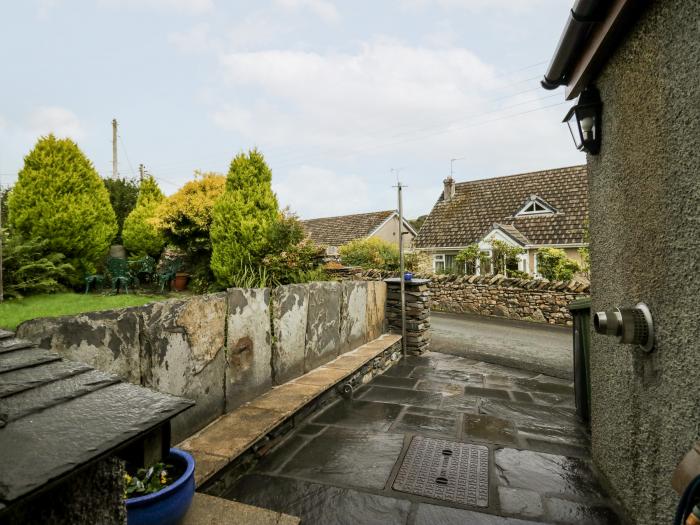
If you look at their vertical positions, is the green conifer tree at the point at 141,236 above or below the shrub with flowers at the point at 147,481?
above

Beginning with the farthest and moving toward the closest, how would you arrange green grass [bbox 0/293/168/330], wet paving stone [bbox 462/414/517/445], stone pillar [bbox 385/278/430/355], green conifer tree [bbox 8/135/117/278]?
green conifer tree [bbox 8/135/117/278] < stone pillar [bbox 385/278/430/355] < green grass [bbox 0/293/168/330] < wet paving stone [bbox 462/414/517/445]

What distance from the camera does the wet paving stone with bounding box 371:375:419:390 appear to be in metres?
4.96

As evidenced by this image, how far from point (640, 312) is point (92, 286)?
436 inches

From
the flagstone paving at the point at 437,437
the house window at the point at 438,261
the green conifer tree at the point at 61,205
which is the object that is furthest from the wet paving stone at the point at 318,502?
the house window at the point at 438,261

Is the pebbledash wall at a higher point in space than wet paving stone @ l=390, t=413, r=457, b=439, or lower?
higher

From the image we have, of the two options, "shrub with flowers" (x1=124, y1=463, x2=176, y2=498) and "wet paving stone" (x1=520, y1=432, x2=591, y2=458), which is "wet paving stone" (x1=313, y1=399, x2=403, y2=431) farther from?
"shrub with flowers" (x1=124, y1=463, x2=176, y2=498)

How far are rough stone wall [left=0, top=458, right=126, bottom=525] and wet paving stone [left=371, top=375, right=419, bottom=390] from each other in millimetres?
3972

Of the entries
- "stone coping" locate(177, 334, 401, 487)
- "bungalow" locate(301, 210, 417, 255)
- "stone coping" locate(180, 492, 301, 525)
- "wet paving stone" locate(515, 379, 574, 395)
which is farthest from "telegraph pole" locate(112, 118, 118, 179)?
"stone coping" locate(180, 492, 301, 525)

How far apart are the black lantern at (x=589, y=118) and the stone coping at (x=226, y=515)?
9.75ft

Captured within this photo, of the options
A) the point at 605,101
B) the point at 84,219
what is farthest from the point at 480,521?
the point at 84,219

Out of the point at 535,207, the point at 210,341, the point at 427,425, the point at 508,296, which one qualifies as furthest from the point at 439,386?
the point at 535,207

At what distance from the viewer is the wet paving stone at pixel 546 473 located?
8.51 feet

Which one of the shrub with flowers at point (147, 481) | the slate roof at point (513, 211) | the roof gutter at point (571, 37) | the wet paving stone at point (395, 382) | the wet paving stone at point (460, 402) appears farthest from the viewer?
the slate roof at point (513, 211)

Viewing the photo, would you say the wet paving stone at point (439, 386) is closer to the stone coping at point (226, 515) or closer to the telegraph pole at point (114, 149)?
the stone coping at point (226, 515)
